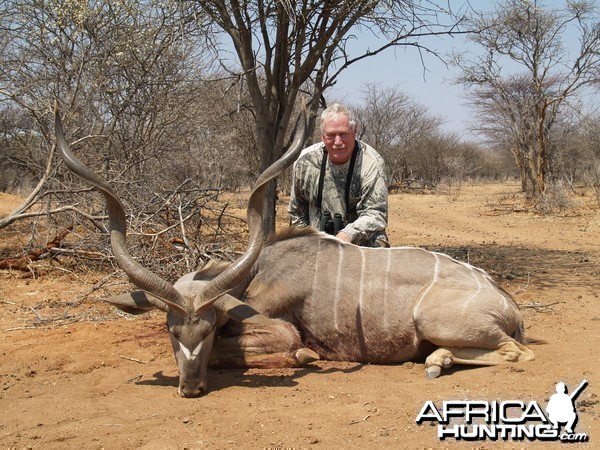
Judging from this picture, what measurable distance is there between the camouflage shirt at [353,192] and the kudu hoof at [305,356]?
2.79ft

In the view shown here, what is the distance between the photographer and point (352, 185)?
4.37 m

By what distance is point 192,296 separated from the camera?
340 centimetres

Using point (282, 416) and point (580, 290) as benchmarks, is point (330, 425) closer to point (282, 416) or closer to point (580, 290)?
point (282, 416)

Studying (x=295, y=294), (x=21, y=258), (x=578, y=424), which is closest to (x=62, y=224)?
(x=21, y=258)

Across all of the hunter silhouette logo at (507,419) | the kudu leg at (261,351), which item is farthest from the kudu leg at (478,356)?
the kudu leg at (261,351)

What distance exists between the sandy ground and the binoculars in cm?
102

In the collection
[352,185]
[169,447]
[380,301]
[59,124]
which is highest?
[59,124]

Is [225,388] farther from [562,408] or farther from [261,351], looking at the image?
[562,408]

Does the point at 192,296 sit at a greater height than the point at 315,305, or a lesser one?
greater

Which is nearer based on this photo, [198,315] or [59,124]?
[198,315]

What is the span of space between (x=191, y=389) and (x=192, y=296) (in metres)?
0.49

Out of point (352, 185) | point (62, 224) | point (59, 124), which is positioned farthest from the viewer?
point (62, 224)

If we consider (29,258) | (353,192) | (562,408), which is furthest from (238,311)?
(29,258)

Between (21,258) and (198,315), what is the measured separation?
368 centimetres
